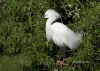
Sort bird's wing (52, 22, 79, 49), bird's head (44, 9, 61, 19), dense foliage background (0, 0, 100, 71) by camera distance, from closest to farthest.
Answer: dense foliage background (0, 0, 100, 71) < bird's wing (52, 22, 79, 49) < bird's head (44, 9, 61, 19)

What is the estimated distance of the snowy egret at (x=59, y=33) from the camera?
11.5 ft

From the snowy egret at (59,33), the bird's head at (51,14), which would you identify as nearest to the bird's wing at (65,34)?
the snowy egret at (59,33)

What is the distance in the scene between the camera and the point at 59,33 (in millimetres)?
3586

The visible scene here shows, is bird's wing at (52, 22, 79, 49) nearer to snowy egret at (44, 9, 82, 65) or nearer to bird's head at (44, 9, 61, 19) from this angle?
snowy egret at (44, 9, 82, 65)

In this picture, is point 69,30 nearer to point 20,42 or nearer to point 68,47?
point 68,47

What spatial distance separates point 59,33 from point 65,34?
80 mm

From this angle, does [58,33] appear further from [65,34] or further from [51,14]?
[51,14]

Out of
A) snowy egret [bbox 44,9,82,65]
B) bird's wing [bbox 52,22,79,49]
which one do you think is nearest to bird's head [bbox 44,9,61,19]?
snowy egret [bbox 44,9,82,65]

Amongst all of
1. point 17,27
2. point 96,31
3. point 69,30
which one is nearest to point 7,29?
point 17,27

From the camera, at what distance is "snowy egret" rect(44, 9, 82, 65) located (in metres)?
3.51

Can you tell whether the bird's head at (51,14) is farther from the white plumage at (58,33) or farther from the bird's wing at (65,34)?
the bird's wing at (65,34)

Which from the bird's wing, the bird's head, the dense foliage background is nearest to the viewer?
the dense foliage background

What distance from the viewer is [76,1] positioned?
12.2 ft

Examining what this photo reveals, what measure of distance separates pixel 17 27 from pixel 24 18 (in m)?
0.31
